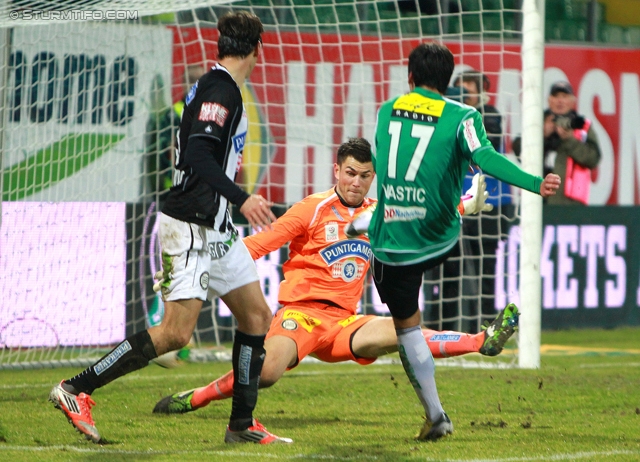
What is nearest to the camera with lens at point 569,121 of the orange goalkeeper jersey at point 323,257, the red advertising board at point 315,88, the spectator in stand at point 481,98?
the red advertising board at point 315,88

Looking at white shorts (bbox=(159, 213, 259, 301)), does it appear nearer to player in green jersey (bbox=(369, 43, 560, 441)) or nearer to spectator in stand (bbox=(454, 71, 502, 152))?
player in green jersey (bbox=(369, 43, 560, 441))

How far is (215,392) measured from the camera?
5.83 meters

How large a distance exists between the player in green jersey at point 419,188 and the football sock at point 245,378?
25.6 inches

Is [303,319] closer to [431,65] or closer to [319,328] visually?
[319,328]

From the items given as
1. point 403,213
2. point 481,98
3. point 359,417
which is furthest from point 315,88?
point 403,213

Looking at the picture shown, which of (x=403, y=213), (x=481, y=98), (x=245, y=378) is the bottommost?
(x=245, y=378)

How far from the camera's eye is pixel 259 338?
509 centimetres

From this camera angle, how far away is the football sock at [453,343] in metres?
5.71

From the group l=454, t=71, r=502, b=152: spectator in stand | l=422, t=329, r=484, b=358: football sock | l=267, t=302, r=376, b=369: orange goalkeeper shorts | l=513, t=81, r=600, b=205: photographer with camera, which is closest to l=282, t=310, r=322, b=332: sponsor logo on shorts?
l=267, t=302, r=376, b=369: orange goalkeeper shorts

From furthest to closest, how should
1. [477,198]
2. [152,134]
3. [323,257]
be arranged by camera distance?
[152,134] < [323,257] < [477,198]

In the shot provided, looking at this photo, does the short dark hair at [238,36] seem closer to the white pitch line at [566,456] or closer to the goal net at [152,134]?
the white pitch line at [566,456]

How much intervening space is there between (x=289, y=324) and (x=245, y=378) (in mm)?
1040

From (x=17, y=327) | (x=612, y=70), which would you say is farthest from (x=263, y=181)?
(x=612, y=70)

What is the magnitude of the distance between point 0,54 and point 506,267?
5.41 metres
